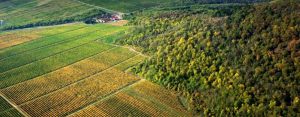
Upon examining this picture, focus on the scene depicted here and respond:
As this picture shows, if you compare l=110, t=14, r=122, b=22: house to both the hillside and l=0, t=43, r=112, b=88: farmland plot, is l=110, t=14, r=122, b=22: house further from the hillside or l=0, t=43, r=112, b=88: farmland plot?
l=0, t=43, r=112, b=88: farmland plot

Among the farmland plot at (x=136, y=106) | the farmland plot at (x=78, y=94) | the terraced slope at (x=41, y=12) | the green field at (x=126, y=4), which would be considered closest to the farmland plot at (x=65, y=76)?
the farmland plot at (x=78, y=94)

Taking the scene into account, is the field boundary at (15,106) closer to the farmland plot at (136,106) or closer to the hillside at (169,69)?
the hillside at (169,69)

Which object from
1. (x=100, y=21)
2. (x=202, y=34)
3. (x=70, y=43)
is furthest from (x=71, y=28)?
(x=202, y=34)

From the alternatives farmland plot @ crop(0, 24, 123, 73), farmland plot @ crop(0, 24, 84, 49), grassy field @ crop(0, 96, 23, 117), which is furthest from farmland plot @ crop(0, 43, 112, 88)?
Answer: farmland plot @ crop(0, 24, 84, 49)

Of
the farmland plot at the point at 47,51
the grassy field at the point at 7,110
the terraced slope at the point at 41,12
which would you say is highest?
the terraced slope at the point at 41,12

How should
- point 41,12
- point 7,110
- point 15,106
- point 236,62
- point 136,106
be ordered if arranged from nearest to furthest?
1. point 136,106
2. point 7,110
3. point 236,62
4. point 15,106
5. point 41,12

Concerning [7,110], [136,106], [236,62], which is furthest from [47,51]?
[236,62]

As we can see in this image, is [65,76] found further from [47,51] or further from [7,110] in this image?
[47,51]
